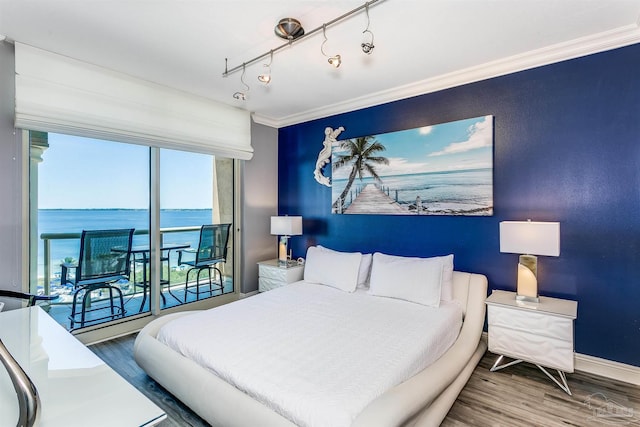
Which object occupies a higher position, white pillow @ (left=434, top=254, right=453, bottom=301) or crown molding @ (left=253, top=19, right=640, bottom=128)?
crown molding @ (left=253, top=19, right=640, bottom=128)

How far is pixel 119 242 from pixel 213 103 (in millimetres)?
1900

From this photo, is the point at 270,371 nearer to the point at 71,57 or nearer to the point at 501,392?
the point at 501,392

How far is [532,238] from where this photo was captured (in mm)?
2371

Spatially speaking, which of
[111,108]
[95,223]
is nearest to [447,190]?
[111,108]

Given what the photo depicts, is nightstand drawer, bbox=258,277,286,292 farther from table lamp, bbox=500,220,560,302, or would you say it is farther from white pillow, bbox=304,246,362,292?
table lamp, bbox=500,220,560,302

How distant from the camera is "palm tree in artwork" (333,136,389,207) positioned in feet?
11.9

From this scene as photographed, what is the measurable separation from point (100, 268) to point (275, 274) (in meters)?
1.86

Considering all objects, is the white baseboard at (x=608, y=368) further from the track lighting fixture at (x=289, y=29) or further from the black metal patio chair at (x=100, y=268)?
the black metal patio chair at (x=100, y=268)

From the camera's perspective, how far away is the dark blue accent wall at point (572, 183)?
2365mm

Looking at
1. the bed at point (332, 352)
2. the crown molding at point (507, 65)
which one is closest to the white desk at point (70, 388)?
the bed at point (332, 352)

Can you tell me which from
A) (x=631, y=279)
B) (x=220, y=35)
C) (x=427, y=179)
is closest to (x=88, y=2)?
(x=220, y=35)

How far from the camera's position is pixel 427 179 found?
326 centimetres

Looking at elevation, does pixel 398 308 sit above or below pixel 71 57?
below

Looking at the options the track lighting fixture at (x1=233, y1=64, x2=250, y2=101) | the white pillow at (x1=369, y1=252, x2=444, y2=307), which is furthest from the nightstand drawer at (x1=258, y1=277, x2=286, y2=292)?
the track lighting fixture at (x1=233, y1=64, x2=250, y2=101)
